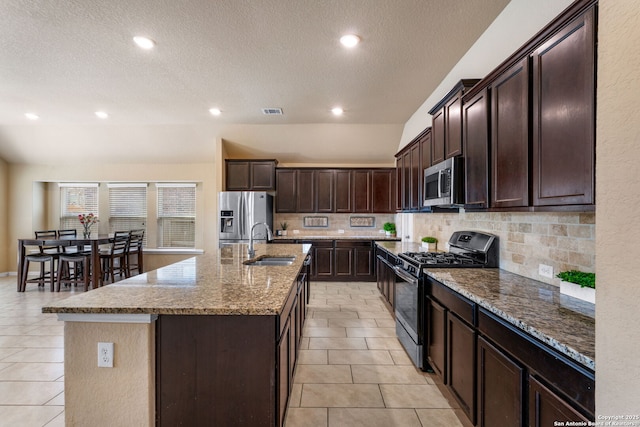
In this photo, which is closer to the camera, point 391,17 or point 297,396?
point 297,396

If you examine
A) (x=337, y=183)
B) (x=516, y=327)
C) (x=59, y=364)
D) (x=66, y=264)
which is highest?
(x=337, y=183)

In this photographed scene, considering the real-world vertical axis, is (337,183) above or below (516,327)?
above

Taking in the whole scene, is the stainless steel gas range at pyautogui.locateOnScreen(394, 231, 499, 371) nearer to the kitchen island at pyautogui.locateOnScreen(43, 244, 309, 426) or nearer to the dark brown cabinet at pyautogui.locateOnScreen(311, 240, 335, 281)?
the kitchen island at pyautogui.locateOnScreen(43, 244, 309, 426)

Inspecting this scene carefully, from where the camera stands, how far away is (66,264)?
552 centimetres

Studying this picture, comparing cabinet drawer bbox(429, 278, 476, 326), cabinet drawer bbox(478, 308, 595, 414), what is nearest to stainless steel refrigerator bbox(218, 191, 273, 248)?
cabinet drawer bbox(429, 278, 476, 326)

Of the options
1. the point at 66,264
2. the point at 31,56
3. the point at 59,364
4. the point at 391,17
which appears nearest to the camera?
the point at 391,17

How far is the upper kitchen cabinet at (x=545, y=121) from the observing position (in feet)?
4.10

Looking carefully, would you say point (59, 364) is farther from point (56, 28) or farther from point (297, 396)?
point (56, 28)

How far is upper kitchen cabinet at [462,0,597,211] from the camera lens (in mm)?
1250

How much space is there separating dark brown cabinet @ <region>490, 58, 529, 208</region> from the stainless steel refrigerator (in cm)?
418

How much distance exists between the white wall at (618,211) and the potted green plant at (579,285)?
86 cm

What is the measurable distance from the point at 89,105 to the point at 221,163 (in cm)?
208

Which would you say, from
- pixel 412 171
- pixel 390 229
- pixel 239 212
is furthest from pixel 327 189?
pixel 412 171

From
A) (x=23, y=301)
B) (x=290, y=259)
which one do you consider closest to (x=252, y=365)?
(x=290, y=259)
